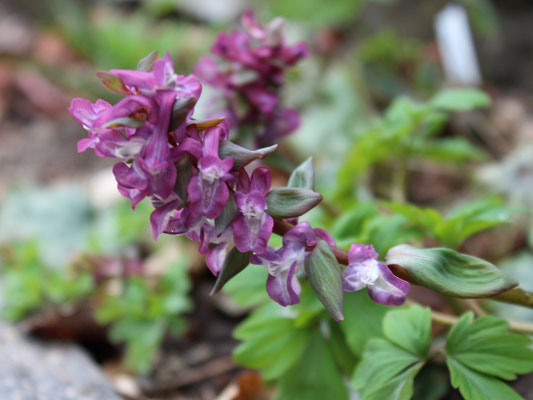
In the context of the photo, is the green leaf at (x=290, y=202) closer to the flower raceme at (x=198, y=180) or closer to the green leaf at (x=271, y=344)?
the flower raceme at (x=198, y=180)

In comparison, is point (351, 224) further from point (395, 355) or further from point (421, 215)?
point (395, 355)

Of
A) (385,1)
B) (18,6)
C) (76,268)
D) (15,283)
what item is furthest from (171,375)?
(18,6)

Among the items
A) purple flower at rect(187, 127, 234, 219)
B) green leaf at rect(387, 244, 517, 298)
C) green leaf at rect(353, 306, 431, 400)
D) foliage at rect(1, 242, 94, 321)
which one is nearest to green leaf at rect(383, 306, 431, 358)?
green leaf at rect(353, 306, 431, 400)

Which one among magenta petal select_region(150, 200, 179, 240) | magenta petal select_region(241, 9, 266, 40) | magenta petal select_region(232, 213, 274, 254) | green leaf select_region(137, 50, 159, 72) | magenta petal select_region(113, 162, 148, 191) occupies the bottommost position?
magenta petal select_region(232, 213, 274, 254)

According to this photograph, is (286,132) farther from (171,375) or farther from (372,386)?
(171,375)

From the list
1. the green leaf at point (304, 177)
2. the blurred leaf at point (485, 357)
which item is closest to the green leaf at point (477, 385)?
the blurred leaf at point (485, 357)

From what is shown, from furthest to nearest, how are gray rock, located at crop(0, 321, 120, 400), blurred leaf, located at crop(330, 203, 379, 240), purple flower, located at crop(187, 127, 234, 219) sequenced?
gray rock, located at crop(0, 321, 120, 400) → blurred leaf, located at crop(330, 203, 379, 240) → purple flower, located at crop(187, 127, 234, 219)

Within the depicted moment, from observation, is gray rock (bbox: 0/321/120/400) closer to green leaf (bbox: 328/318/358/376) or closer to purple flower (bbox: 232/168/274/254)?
green leaf (bbox: 328/318/358/376)
